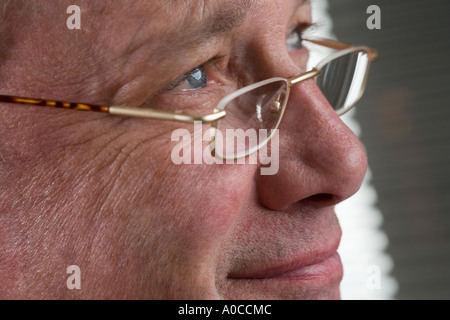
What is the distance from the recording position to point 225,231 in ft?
2.86

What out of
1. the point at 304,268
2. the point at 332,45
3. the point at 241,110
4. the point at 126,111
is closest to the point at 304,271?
the point at 304,268

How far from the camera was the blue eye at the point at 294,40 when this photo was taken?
1195mm

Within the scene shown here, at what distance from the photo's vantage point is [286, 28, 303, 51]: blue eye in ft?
3.92

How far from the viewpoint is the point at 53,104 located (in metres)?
0.82

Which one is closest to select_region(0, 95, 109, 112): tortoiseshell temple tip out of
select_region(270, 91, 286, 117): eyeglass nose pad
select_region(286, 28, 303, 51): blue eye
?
select_region(270, 91, 286, 117): eyeglass nose pad

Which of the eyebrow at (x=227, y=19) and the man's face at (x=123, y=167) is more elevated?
the eyebrow at (x=227, y=19)

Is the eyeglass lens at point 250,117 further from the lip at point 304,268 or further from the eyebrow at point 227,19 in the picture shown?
the lip at point 304,268

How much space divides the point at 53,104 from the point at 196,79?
23 cm

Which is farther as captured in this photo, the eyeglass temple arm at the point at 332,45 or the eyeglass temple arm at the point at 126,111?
the eyeglass temple arm at the point at 332,45

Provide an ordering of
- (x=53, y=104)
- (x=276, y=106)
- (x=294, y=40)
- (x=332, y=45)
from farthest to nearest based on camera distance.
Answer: (x=332, y=45), (x=294, y=40), (x=276, y=106), (x=53, y=104)

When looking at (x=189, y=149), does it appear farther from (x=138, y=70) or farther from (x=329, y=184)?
(x=329, y=184)

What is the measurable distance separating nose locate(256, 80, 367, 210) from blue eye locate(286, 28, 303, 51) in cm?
26

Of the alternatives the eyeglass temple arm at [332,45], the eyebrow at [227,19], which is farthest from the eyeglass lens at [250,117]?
the eyeglass temple arm at [332,45]

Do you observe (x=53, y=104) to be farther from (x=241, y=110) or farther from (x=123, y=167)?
(x=241, y=110)
